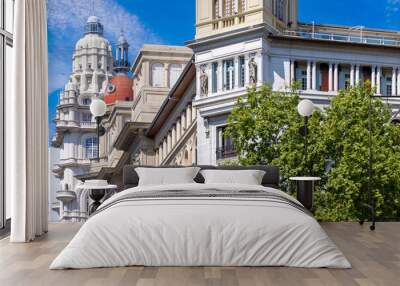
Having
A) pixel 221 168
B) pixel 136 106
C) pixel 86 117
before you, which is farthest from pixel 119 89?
pixel 221 168

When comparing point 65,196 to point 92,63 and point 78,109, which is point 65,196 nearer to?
point 78,109

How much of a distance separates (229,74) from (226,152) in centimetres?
149

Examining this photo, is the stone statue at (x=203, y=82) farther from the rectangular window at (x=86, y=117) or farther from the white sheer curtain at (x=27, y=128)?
the white sheer curtain at (x=27, y=128)

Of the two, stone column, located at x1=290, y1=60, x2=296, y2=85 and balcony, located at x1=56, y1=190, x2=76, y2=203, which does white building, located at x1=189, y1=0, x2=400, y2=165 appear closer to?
stone column, located at x1=290, y1=60, x2=296, y2=85

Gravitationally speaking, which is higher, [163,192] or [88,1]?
[88,1]

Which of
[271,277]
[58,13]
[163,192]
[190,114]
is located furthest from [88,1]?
[271,277]

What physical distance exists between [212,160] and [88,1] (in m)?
3.81

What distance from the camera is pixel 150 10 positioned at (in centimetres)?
944

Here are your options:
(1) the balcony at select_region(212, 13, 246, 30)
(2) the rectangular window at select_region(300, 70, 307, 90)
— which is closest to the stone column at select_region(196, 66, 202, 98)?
(1) the balcony at select_region(212, 13, 246, 30)

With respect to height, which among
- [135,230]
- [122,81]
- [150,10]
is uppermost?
[150,10]

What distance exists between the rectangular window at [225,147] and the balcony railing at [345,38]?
237 cm

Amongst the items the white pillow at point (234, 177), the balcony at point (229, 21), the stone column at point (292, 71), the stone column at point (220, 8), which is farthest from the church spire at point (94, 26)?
the white pillow at point (234, 177)

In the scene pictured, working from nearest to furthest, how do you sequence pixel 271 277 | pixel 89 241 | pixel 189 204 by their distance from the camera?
1. pixel 271 277
2. pixel 89 241
3. pixel 189 204

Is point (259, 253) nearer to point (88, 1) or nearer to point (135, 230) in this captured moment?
point (135, 230)
